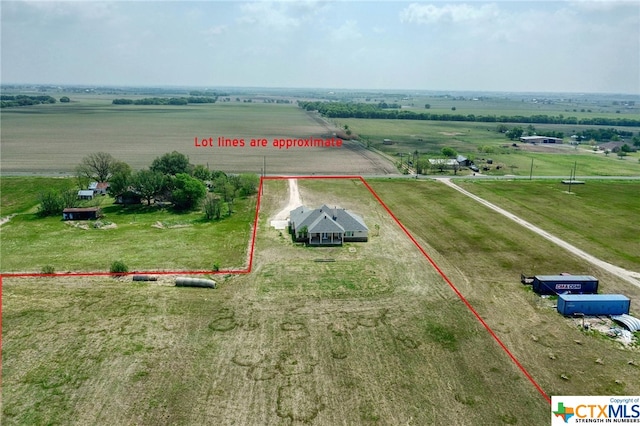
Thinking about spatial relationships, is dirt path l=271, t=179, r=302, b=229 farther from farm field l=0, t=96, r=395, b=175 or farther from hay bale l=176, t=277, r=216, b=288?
hay bale l=176, t=277, r=216, b=288

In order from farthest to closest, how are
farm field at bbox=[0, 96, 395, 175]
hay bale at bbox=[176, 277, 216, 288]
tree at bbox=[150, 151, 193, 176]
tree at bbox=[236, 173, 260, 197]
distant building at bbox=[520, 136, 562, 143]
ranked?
distant building at bbox=[520, 136, 562, 143]
farm field at bbox=[0, 96, 395, 175]
tree at bbox=[150, 151, 193, 176]
tree at bbox=[236, 173, 260, 197]
hay bale at bbox=[176, 277, 216, 288]

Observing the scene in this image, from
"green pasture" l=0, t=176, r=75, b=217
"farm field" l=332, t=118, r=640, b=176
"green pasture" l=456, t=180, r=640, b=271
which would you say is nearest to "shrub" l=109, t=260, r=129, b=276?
"green pasture" l=0, t=176, r=75, b=217

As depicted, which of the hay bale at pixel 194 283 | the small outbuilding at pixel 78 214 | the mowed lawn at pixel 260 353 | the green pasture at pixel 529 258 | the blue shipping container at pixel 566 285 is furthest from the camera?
the small outbuilding at pixel 78 214

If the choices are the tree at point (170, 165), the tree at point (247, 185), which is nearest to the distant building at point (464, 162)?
the tree at point (247, 185)

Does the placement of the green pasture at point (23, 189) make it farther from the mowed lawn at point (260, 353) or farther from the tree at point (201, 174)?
the mowed lawn at point (260, 353)

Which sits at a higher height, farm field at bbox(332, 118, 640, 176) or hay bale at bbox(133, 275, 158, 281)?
farm field at bbox(332, 118, 640, 176)

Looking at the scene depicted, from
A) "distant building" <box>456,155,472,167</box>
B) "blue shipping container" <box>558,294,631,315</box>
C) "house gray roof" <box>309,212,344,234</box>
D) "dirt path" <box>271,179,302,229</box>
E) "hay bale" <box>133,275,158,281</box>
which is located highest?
"distant building" <box>456,155,472,167</box>

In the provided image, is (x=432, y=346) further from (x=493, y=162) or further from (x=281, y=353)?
(x=493, y=162)

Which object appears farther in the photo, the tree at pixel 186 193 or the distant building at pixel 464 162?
the distant building at pixel 464 162
